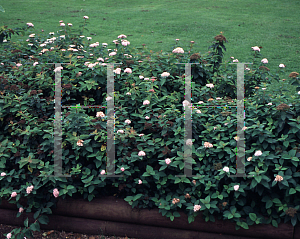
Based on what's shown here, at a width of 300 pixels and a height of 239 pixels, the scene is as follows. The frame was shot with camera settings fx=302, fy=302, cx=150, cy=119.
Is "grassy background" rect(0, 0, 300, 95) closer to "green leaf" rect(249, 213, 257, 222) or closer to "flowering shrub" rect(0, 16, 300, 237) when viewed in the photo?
"flowering shrub" rect(0, 16, 300, 237)

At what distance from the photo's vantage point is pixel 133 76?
365 centimetres

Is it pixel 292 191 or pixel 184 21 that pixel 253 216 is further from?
pixel 184 21

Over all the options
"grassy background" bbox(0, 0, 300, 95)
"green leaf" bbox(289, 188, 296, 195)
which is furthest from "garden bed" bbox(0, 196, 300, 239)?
"grassy background" bbox(0, 0, 300, 95)

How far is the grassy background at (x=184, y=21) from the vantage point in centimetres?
776

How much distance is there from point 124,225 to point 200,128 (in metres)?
1.18

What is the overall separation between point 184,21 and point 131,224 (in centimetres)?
829

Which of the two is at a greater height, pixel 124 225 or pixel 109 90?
pixel 109 90

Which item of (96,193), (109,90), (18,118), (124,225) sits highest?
(109,90)

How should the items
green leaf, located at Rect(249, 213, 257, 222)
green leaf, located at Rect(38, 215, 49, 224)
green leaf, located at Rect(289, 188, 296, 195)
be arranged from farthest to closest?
green leaf, located at Rect(38, 215, 49, 224), green leaf, located at Rect(249, 213, 257, 222), green leaf, located at Rect(289, 188, 296, 195)

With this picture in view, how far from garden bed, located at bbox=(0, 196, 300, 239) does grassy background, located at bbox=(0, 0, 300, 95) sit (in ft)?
15.4

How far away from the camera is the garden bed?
259 cm

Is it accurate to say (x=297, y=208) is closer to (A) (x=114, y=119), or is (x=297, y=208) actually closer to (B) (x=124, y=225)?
(B) (x=124, y=225)

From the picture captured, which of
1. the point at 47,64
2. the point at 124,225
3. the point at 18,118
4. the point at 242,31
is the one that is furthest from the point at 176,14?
the point at 124,225

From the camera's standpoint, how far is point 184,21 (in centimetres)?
985
